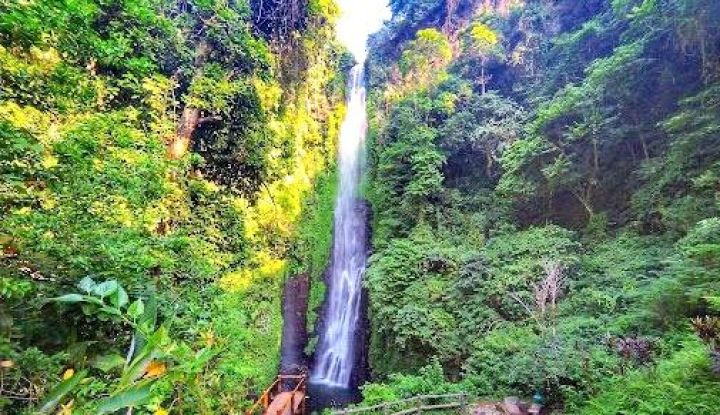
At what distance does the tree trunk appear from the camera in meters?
9.25

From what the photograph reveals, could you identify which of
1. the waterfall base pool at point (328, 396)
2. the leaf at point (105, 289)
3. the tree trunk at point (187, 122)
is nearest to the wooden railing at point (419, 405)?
the leaf at point (105, 289)

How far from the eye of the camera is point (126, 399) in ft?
3.83

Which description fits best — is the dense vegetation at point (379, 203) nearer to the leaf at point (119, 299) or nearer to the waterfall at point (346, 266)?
the leaf at point (119, 299)

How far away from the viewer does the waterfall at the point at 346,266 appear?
1448 cm

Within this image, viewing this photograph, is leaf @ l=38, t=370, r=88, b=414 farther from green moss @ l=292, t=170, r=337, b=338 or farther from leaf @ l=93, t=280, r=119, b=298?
green moss @ l=292, t=170, r=337, b=338

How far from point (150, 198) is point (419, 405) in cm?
546

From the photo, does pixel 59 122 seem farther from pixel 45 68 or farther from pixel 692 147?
pixel 692 147

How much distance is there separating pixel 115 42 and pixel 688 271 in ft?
26.1

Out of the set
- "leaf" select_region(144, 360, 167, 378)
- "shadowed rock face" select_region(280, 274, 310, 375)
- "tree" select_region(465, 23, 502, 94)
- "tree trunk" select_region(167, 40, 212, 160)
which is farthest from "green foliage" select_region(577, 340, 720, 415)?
"tree" select_region(465, 23, 502, 94)

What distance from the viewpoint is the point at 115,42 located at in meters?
4.75

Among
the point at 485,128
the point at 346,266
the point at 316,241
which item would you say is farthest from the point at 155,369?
the point at 346,266

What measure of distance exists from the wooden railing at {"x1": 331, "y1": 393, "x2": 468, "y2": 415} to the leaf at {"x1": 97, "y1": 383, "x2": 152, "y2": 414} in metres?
5.59

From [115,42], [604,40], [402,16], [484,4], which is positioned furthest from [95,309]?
[402,16]

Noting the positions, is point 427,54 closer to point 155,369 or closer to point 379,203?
point 379,203
